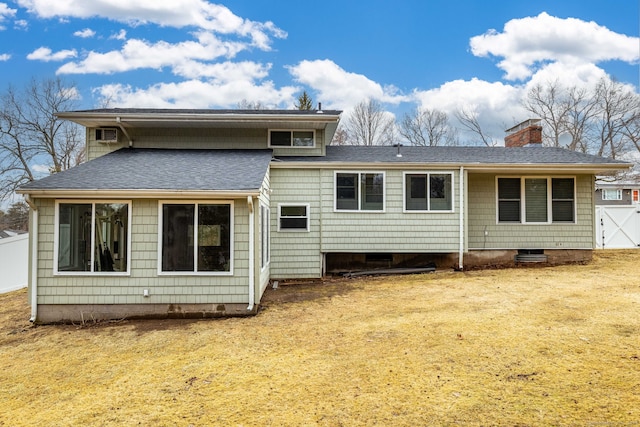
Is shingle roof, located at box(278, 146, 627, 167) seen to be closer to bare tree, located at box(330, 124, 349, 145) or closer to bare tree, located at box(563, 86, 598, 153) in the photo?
bare tree, located at box(563, 86, 598, 153)

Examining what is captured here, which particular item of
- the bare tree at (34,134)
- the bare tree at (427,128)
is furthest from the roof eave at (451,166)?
the bare tree at (34,134)

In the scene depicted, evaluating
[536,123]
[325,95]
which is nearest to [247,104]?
[325,95]

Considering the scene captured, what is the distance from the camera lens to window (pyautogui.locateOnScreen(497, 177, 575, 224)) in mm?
11547

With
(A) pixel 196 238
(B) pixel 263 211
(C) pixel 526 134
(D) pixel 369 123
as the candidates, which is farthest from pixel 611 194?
(A) pixel 196 238

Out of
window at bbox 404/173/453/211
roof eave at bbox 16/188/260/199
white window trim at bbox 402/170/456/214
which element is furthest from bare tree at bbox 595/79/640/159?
roof eave at bbox 16/188/260/199

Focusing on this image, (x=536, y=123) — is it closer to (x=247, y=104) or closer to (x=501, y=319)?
(x=501, y=319)

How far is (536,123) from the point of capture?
46.7 ft

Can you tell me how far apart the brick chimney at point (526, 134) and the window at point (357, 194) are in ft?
23.1

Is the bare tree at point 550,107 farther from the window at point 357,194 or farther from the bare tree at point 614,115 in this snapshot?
the window at point 357,194

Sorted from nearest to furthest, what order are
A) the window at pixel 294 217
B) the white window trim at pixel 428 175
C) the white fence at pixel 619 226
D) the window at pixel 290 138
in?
1. the window at pixel 294 217
2. the white window trim at pixel 428 175
3. the window at pixel 290 138
4. the white fence at pixel 619 226

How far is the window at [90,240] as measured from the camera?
23.6 ft

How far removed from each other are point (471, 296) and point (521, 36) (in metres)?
23.5

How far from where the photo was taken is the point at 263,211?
8.83 m

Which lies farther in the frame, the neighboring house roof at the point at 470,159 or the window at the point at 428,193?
the window at the point at 428,193
